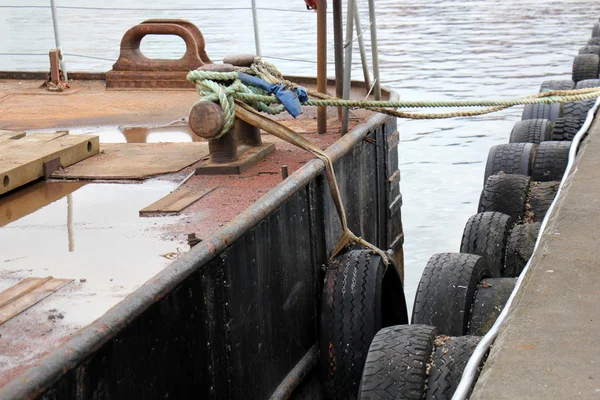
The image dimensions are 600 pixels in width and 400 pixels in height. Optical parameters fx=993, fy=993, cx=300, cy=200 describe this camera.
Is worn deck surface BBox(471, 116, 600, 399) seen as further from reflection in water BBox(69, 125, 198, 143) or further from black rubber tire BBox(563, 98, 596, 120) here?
black rubber tire BBox(563, 98, 596, 120)

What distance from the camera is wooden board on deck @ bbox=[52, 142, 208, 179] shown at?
619 cm

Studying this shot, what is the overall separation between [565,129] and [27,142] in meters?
4.55

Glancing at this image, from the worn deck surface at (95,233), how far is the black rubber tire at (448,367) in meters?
1.31

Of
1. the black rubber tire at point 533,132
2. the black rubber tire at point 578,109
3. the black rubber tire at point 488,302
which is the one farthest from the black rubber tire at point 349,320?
the black rubber tire at point 578,109

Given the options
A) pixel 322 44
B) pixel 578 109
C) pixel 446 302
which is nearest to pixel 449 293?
pixel 446 302

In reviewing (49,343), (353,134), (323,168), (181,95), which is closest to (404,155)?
(181,95)

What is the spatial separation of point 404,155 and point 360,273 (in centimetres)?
968

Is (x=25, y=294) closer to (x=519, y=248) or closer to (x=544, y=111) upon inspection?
(x=519, y=248)

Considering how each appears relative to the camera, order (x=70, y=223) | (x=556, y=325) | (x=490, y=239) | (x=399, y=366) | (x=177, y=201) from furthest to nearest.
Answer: (x=490, y=239)
(x=177, y=201)
(x=70, y=223)
(x=399, y=366)
(x=556, y=325)

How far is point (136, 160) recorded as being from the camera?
6613 mm

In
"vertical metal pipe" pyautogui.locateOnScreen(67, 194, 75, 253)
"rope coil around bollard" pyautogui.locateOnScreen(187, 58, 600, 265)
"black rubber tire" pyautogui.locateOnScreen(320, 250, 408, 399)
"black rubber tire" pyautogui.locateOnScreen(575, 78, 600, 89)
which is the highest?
"rope coil around bollard" pyautogui.locateOnScreen(187, 58, 600, 265)

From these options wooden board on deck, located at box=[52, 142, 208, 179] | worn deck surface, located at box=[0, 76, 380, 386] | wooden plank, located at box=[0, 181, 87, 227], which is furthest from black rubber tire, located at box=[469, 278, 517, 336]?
wooden plank, located at box=[0, 181, 87, 227]

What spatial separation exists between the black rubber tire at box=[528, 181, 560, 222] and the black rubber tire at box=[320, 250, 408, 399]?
4.52ft

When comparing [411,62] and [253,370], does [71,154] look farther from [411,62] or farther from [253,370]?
[411,62]
